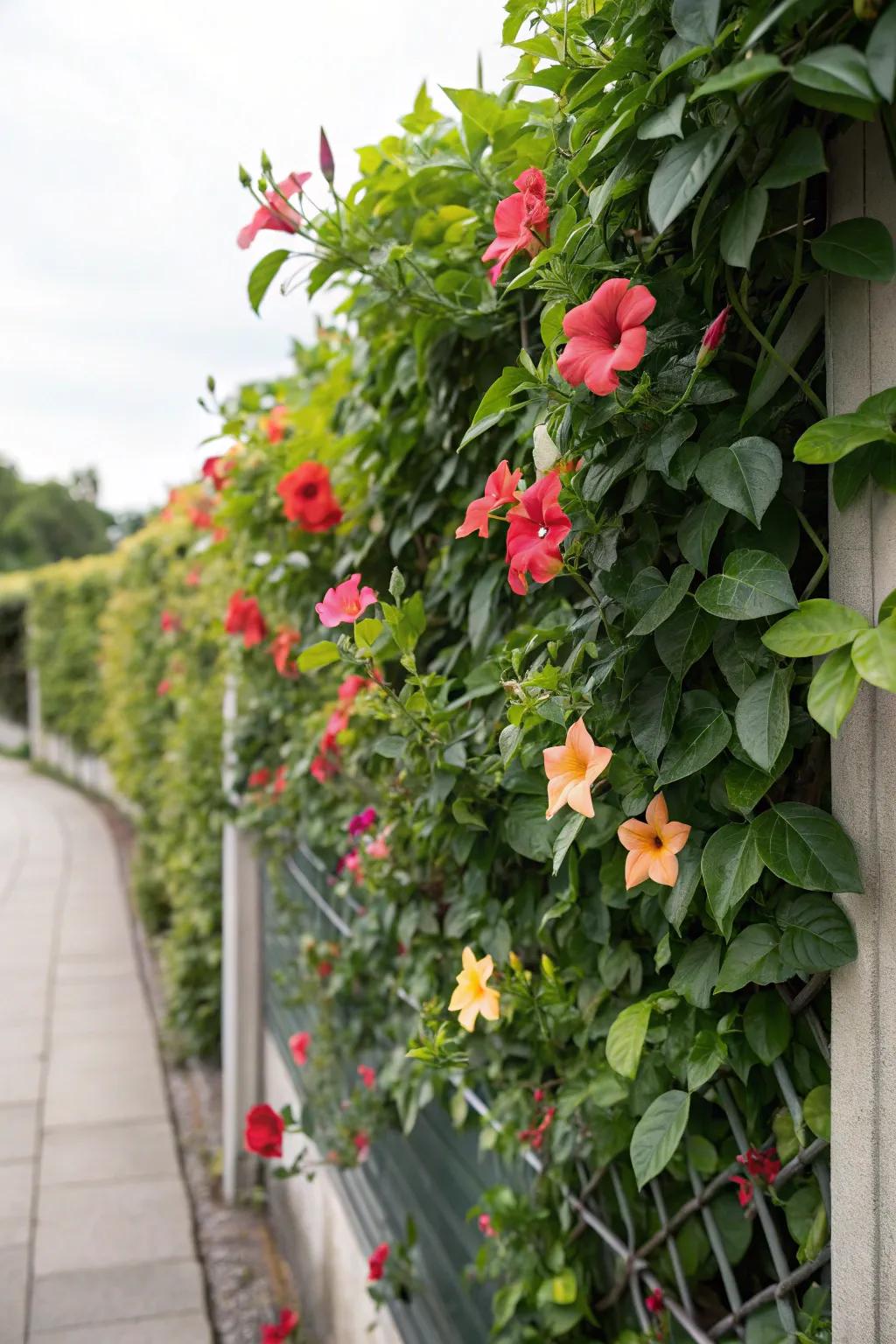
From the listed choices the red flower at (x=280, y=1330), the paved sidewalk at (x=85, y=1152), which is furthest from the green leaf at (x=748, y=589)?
the paved sidewalk at (x=85, y=1152)

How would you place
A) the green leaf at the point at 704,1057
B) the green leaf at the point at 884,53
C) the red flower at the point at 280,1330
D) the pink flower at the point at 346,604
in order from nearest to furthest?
the green leaf at the point at 884,53, the green leaf at the point at 704,1057, the pink flower at the point at 346,604, the red flower at the point at 280,1330

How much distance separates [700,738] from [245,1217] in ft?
10.5

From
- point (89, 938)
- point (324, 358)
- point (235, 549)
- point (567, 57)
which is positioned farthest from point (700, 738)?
point (89, 938)

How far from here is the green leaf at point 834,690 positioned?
623mm

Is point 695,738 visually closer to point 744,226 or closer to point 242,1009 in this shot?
point 744,226

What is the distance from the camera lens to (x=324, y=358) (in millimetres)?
1922

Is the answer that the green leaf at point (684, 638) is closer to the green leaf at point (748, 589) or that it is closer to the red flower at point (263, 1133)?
the green leaf at point (748, 589)

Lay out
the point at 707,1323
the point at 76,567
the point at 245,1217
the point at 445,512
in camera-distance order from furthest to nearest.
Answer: the point at 76,567
the point at 245,1217
the point at 445,512
the point at 707,1323

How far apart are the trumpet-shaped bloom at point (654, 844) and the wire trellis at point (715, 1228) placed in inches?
5.3

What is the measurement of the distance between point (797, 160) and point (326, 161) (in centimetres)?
62

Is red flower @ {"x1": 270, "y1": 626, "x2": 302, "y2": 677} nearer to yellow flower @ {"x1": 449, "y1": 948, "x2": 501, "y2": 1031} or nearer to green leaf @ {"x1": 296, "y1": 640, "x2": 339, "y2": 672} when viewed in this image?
green leaf @ {"x1": 296, "y1": 640, "x2": 339, "y2": 672}

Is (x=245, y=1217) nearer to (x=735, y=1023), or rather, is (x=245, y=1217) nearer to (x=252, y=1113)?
(x=252, y=1113)

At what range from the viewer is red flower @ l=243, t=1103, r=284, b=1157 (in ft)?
6.85

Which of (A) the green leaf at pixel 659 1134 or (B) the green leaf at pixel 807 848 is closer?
(B) the green leaf at pixel 807 848
